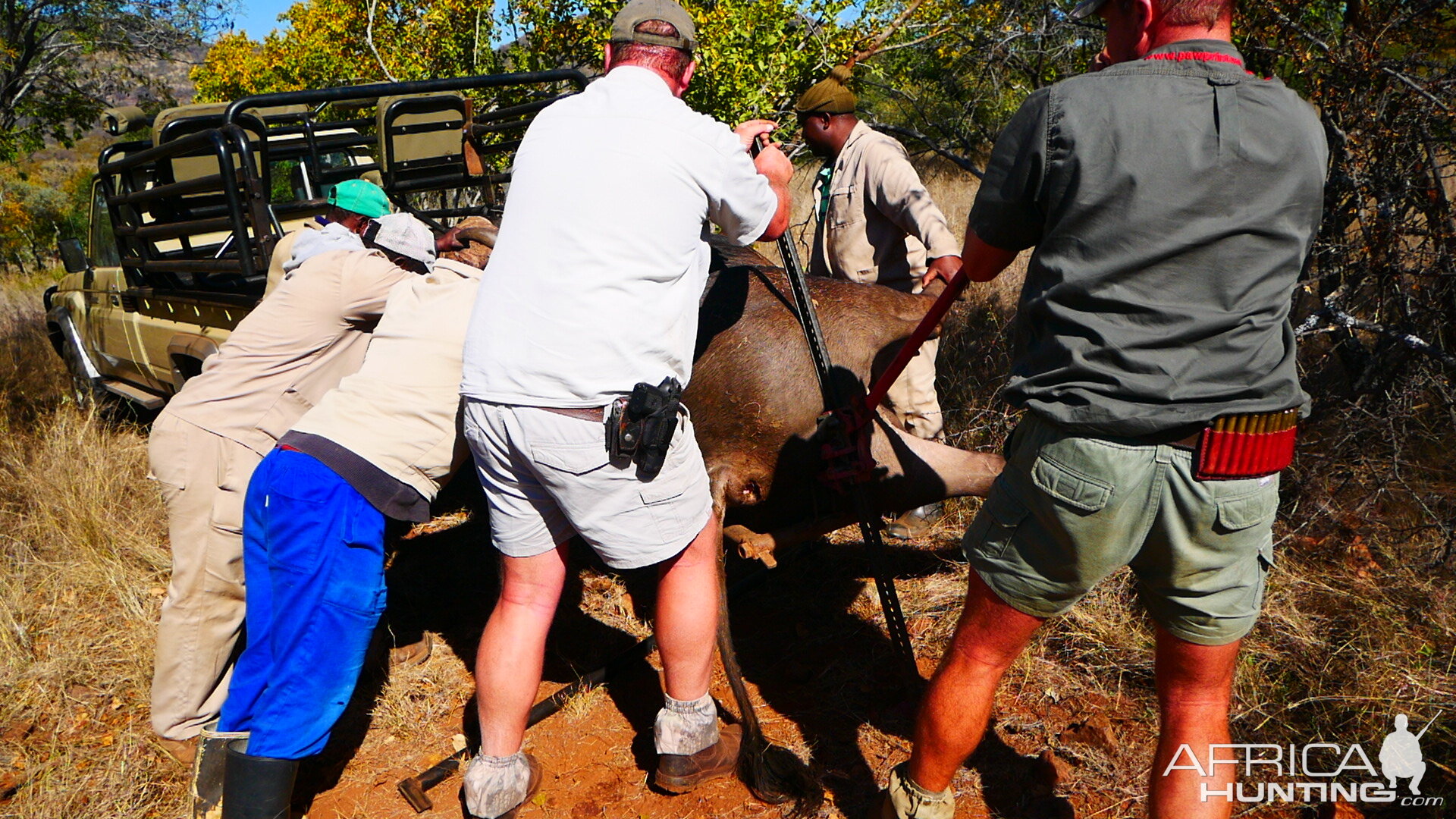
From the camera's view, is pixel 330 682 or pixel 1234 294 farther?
pixel 330 682

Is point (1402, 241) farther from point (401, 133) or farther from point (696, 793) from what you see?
point (401, 133)

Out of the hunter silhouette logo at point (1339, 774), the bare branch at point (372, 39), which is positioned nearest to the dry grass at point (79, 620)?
the hunter silhouette logo at point (1339, 774)

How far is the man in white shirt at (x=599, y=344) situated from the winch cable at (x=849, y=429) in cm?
45

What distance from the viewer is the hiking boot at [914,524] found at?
4211 millimetres

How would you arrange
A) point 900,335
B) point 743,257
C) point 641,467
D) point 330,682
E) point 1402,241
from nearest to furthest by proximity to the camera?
point 641,467 → point 330,682 → point 900,335 → point 1402,241 → point 743,257

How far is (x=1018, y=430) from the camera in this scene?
6.96ft

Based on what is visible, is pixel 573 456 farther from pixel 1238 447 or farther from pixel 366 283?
pixel 1238 447

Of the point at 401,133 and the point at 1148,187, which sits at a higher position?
the point at 1148,187

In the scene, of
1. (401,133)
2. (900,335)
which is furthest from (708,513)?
(401,133)

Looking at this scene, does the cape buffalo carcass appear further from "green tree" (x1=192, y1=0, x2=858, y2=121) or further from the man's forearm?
"green tree" (x1=192, y1=0, x2=858, y2=121)

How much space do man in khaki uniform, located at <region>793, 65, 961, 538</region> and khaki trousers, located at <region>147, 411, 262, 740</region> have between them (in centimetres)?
245

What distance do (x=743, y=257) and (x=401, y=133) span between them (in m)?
2.75

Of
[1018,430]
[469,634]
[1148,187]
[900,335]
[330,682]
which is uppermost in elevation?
[1148,187]

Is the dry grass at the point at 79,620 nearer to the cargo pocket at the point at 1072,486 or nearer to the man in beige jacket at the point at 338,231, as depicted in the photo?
the man in beige jacket at the point at 338,231
